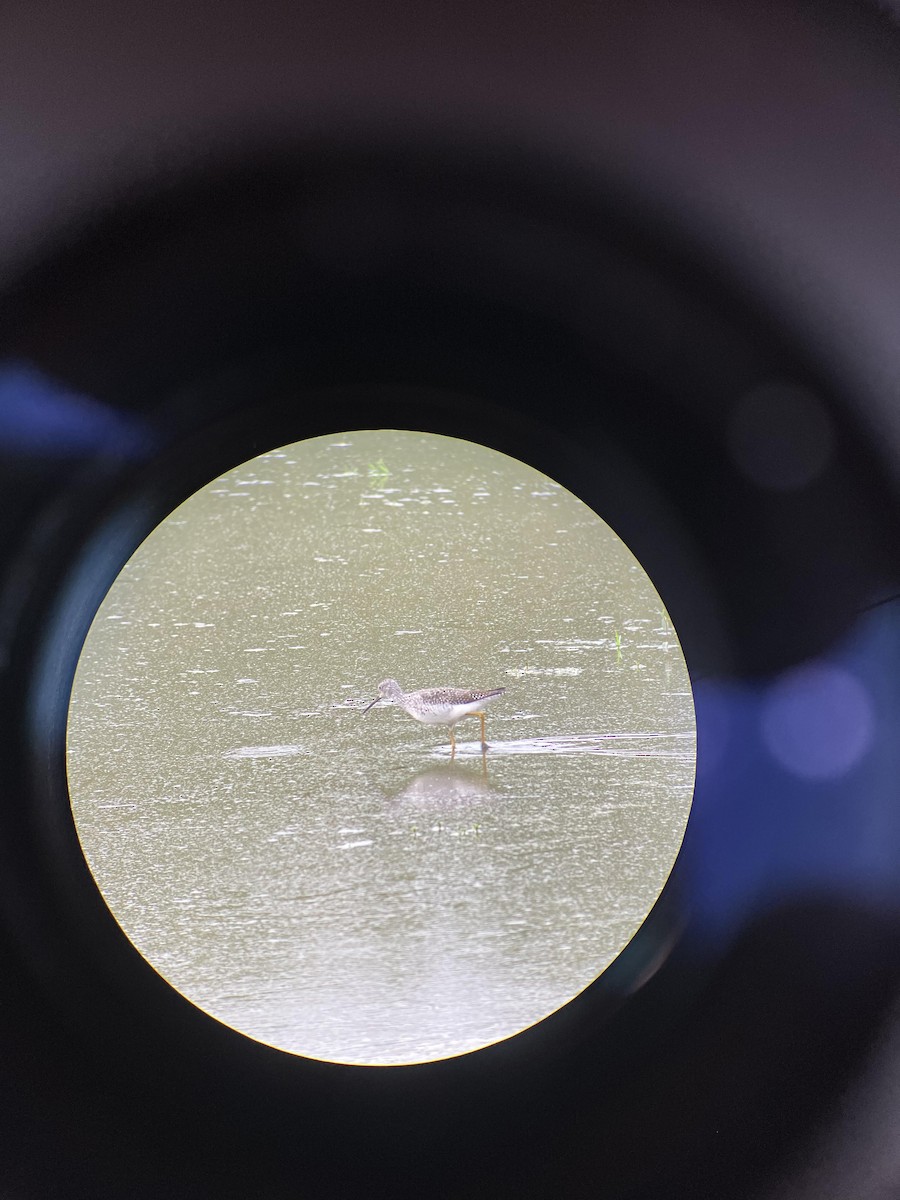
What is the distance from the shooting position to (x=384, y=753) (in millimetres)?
2014

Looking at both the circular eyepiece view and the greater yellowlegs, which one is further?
the greater yellowlegs

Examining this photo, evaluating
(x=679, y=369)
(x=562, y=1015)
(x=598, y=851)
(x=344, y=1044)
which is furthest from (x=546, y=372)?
(x=598, y=851)

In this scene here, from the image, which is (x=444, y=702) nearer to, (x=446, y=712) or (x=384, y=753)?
(x=446, y=712)

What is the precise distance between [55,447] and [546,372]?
0.76 feet

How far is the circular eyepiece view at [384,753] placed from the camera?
151 cm

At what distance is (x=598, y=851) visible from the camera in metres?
1.81

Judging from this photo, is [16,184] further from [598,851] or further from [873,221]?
[598,851]

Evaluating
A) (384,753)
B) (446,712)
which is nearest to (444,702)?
(446,712)

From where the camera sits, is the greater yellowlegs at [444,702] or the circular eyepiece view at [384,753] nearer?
the circular eyepiece view at [384,753]

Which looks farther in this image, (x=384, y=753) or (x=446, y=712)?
(x=384, y=753)

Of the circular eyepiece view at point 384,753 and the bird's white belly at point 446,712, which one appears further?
the bird's white belly at point 446,712

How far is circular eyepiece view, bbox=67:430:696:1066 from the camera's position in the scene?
1.51 metres

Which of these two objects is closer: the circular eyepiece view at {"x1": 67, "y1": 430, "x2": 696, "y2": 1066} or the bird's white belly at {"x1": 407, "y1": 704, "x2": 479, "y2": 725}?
the circular eyepiece view at {"x1": 67, "y1": 430, "x2": 696, "y2": 1066}

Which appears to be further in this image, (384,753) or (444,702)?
(384,753)
